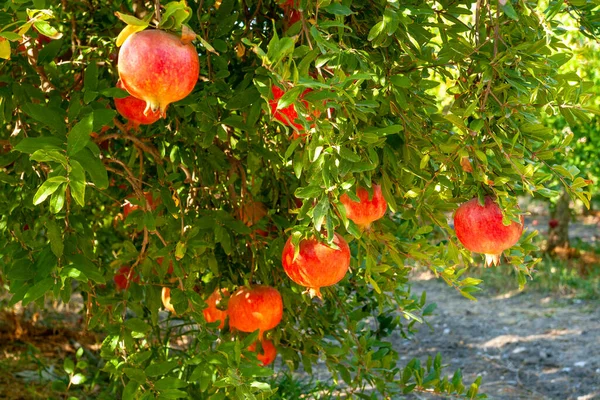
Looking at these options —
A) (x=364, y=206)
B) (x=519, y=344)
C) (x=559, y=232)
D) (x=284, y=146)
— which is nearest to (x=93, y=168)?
(x=364, y=206)

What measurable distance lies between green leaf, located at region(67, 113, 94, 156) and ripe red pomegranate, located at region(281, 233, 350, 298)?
437 millimetres

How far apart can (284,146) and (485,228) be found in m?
0.88

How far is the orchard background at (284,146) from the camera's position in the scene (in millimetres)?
1156

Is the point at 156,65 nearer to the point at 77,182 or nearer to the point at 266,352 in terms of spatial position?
the point at 77,182

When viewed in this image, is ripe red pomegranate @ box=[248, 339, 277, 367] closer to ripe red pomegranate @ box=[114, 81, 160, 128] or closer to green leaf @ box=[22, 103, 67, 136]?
ripe red pomegranate @ box=[114, 81, 160, 128]

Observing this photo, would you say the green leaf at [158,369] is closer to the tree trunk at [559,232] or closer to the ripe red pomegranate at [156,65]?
the ripe red pomegranate at [156,65]

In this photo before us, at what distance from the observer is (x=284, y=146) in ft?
6.77

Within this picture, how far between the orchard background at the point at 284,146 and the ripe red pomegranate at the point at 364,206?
0.04 m

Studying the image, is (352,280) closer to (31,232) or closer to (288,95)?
(31,232)

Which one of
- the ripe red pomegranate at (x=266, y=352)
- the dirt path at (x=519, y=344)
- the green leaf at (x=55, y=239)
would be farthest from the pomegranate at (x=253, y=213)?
the dirt path at (x=519, y=344)

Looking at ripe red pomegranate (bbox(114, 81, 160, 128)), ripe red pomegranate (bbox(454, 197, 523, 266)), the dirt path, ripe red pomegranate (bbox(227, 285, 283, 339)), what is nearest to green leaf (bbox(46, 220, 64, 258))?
ripe red pomegranate (bbox(114, 81, 160, 128))

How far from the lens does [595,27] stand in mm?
1536

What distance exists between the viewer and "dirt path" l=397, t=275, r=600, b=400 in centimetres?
485

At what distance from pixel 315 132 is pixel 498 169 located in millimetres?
383
